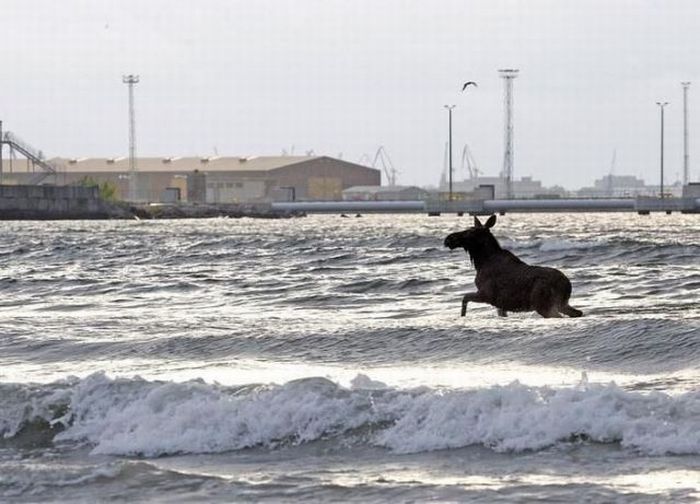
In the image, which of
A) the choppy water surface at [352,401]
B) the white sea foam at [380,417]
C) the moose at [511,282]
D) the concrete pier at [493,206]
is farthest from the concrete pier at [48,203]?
the white sea foam at [380,417]

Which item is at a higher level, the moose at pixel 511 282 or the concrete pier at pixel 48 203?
the moose at pixel 511 282

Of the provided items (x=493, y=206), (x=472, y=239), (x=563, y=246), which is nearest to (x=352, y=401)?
(x=472, y=239)

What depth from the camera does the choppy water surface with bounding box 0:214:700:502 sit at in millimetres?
10367

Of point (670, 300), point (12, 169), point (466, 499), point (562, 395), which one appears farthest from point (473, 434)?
point (12, 169)

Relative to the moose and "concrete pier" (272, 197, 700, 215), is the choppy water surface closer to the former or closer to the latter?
the moose

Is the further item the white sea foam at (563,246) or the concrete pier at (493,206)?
the concrete pier at (493,206)

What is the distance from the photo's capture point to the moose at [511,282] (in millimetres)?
18641

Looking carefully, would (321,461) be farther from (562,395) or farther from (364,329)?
(364,329)

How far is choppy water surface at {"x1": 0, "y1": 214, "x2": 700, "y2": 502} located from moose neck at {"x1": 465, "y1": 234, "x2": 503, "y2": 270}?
2.71 feet

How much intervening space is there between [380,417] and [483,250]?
299 inches

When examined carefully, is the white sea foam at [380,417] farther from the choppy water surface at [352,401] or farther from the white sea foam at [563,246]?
the white sea foam at [563,246]

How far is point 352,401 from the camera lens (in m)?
12.5

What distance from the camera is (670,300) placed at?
75.5ft

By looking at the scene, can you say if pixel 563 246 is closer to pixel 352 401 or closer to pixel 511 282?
pixel 511 282
